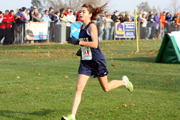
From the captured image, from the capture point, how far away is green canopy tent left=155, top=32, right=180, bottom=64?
13312 mm

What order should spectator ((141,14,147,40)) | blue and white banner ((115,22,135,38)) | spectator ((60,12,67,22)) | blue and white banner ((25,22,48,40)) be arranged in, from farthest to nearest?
spectator ((141,14,147,40)) → blue and white banner ((115,22,135,38)) → spectator ((60,12,67,22)) → blue and white banner ((25,22,48,40))

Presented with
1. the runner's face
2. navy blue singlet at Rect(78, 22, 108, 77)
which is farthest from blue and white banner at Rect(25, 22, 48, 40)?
navy blue singlet at Rect(78, 22, 108, 77)

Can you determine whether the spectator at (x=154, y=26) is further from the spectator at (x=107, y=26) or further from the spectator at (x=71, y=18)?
the spectator at (x=71, y=18)

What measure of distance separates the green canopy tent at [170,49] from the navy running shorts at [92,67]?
27.2 ft

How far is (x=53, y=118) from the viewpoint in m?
5.45

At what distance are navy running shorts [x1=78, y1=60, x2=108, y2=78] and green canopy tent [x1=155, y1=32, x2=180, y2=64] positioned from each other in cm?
Result: 830

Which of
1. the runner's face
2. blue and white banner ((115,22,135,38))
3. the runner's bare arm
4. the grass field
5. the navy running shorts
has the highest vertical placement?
blue and white banner ((115,22,135,38))

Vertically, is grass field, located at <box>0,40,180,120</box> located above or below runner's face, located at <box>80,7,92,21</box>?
below

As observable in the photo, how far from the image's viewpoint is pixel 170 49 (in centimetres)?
1347

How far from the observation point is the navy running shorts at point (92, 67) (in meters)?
5.43

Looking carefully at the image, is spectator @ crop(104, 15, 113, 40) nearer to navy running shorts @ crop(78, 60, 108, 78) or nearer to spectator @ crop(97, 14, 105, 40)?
spectator @ crop(97, 14, 105, 40)

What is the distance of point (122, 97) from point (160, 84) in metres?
1.99

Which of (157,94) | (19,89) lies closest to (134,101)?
(157,94)

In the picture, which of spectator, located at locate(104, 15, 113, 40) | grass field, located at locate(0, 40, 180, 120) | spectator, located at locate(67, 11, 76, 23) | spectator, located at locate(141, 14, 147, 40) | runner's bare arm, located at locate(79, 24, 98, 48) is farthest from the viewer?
spectator, located at locate(141, 14, 147, 40)
